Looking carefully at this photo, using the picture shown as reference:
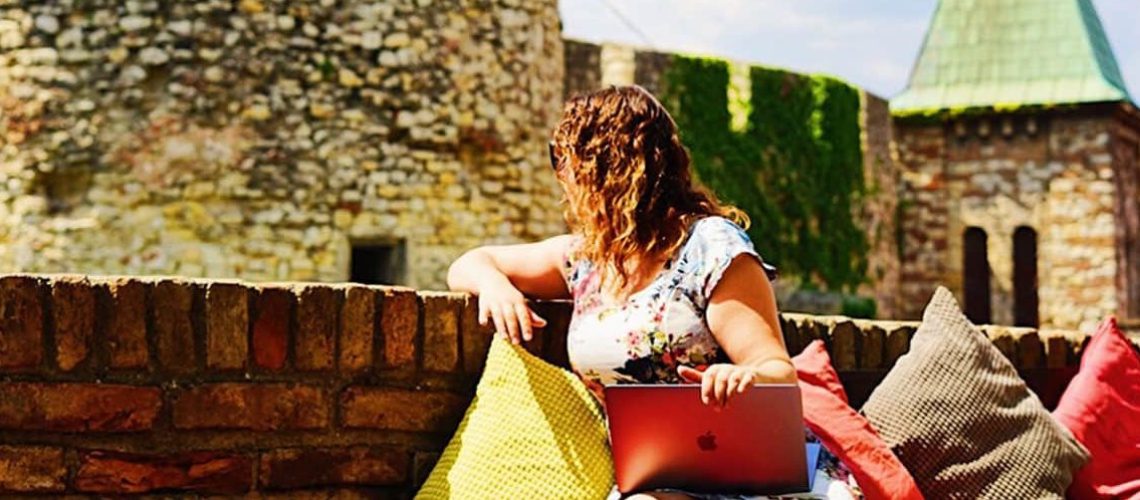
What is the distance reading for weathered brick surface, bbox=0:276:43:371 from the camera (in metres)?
2.95

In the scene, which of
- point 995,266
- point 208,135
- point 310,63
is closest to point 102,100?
point 208,135

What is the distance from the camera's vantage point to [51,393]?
3010mm

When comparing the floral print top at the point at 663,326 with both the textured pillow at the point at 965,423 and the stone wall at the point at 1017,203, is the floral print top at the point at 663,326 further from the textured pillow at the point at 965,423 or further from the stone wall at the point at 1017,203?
the stone wall at the point at 1017,203

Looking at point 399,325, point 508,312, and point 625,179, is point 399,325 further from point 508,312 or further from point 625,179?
point 625,179

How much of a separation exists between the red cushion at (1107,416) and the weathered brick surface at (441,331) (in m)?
1.97

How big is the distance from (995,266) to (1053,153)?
1.56 m

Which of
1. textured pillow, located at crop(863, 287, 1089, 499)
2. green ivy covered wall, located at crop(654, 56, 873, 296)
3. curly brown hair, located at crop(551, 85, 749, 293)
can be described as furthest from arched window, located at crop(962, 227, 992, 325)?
curly brown hair, located at crop(551, 85, 749, 293)

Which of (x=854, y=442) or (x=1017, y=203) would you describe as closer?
(x=854, y=442)

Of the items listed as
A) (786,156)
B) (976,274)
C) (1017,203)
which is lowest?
(976,274)

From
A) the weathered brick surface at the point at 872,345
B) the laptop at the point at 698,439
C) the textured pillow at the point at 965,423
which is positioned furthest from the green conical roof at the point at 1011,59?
the laptop at the point at 698,439

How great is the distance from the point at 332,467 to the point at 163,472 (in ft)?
Answer: 1.23

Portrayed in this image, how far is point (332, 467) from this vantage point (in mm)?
3348

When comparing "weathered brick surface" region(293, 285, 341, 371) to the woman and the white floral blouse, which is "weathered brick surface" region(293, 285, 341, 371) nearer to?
the woman

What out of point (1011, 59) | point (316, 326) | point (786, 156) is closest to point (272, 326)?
point (316, 326)
